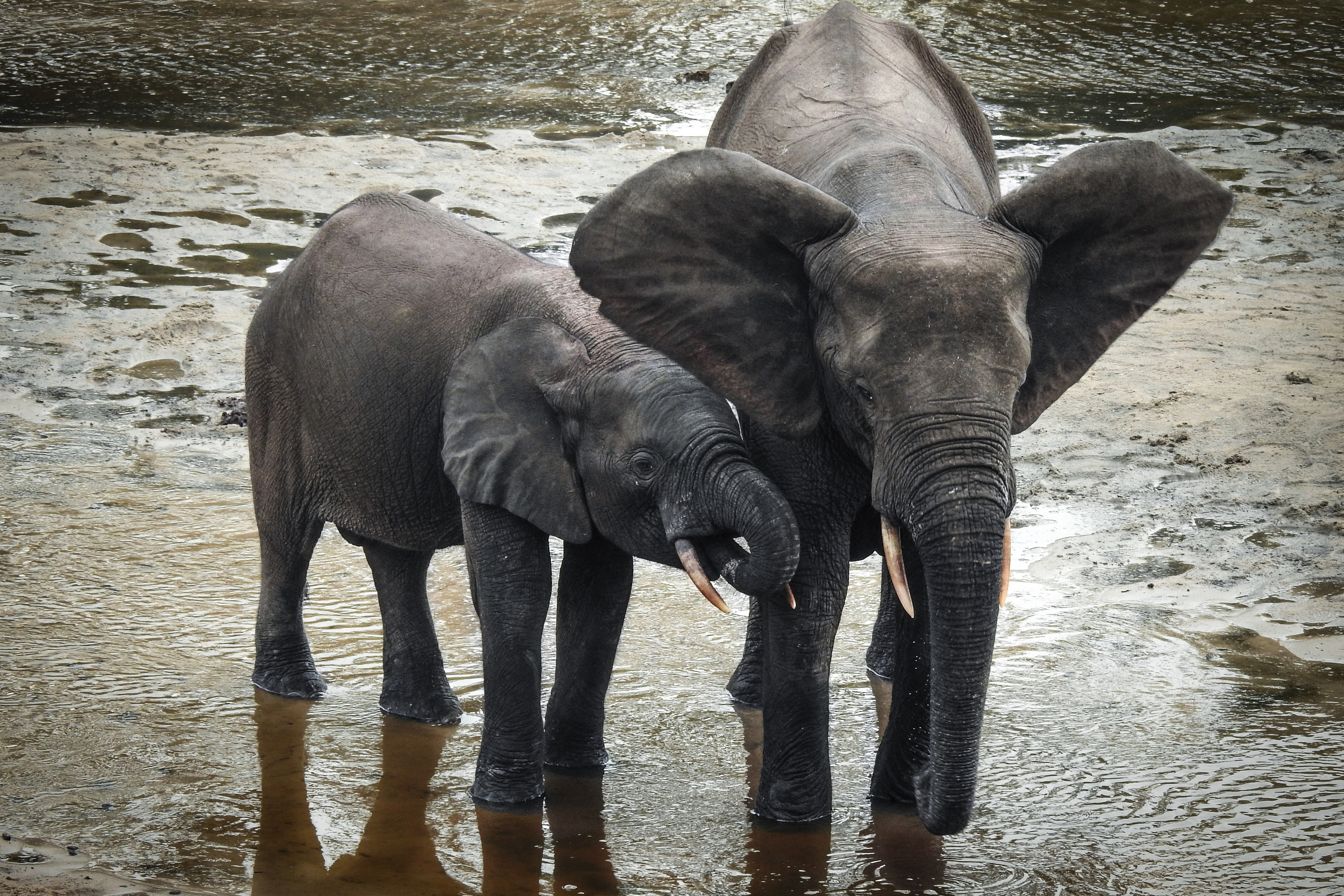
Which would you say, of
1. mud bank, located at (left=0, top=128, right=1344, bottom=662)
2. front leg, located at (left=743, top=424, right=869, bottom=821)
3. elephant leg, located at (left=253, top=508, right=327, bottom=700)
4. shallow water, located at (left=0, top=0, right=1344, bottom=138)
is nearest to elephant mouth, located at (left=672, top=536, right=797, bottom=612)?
front leg, located at (left=743, top=424, right=869, bottom=821)

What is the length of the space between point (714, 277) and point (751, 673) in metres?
2.04

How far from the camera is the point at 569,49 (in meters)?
16.8

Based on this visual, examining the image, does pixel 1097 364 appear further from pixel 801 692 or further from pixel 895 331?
pixel 895 331

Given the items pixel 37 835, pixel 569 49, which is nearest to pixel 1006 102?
pixel 569 49

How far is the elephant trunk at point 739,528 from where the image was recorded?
14.4 feet

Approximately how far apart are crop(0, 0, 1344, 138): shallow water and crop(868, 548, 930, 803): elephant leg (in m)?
9.22

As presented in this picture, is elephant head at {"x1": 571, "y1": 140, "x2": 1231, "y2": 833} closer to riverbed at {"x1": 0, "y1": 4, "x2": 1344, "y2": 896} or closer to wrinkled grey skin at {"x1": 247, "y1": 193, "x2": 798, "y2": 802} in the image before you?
wrinkled grey skin at {"x1": 247, "y1": 193, "x2": 798, "y2": 802}

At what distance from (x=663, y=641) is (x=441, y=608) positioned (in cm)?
97

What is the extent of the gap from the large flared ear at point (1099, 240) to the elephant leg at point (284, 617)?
108 inches

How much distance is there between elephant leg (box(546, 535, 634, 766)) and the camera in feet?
17.3

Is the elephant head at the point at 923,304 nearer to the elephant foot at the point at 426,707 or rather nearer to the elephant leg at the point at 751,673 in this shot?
the elephant leg at the point at 751,673

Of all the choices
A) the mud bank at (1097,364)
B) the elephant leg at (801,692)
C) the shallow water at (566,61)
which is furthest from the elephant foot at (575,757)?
the shallow water at (566,61)

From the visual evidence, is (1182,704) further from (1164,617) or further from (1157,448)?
(1157,448)

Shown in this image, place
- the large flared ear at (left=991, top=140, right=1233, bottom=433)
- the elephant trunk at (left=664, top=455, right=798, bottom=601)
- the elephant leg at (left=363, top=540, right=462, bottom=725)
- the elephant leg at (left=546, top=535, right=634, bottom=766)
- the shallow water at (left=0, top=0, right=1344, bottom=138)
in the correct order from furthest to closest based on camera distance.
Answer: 1. the shallow water at (left=0, top=0, right=1344, bottom=138)
2. the elephant leg at (left=363, top=540, right=462, bottom=725)
3. the elephant leg at (left=546, top=535, right=634, bottom=766)
4. the elephant trunk at (left=664, top=455, right=798, bottom=601)
5. the large flared ear at (left=991, top=140, right=1233, bottom=433)
